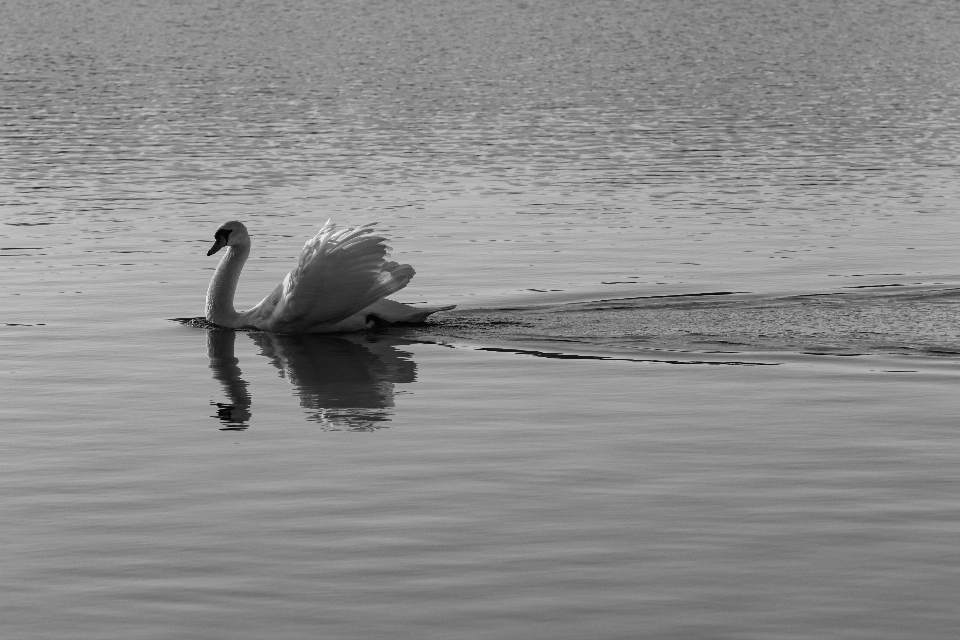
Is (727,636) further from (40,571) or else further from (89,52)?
(89,52)

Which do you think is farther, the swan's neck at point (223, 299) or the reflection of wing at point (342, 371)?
the swan's neck at point (223, 299)

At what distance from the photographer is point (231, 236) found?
65.2 ft

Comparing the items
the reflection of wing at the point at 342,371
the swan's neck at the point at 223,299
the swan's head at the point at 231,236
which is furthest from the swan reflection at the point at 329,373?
the swan's head at the point at 231,236

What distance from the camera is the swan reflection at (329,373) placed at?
46.8 ft

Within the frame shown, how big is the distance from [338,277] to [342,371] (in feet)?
5.58

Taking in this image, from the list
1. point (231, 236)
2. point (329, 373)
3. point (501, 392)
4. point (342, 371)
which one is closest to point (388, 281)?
point (342, 371)

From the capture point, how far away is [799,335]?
17.0 m

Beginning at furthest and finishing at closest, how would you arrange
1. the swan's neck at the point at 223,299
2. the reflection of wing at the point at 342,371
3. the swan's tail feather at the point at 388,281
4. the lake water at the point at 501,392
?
the swan's neck at the point at 223,299, the swan's tail feather at the point at 388,281, the reflection of wing at the point at 342,371, the lake water at the point at 501,392

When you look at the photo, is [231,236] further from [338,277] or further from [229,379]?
[229,379]

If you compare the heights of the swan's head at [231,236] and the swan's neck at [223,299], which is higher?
the swan's head at [231,236]

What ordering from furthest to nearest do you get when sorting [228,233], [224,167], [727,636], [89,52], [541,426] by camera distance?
[89,52] < [224,167] < [228,233] < [541,426] < [727,636]

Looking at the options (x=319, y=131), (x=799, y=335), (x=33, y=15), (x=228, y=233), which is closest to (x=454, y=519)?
(x=799, y=335)

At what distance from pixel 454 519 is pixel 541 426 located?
9.31 ft

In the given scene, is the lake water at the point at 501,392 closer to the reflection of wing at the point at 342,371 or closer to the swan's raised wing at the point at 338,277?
the reflection of wing at the point at 342,371
